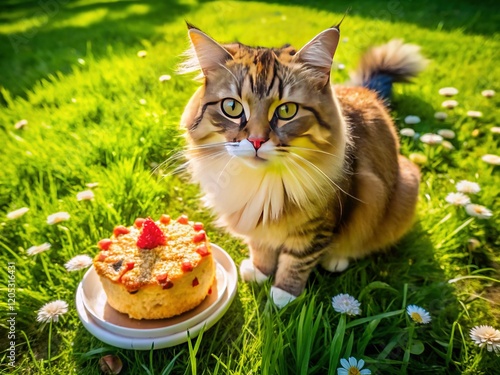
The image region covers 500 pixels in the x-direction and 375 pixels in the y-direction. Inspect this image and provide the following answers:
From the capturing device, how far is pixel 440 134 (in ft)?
8.73

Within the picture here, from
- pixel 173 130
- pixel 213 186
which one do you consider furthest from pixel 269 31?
pixel 213 186

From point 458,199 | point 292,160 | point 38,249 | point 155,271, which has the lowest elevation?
point 458,199

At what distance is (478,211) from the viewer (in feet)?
6.37

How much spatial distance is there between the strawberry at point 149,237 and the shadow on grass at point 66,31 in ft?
9.30

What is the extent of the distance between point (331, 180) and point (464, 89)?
8.46 feet

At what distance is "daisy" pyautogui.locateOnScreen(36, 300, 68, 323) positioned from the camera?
59.4 inches

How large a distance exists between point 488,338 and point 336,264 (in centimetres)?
64

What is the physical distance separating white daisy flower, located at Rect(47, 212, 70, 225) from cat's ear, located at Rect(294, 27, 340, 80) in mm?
1313

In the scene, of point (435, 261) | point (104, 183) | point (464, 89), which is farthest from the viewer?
point (464, 89)

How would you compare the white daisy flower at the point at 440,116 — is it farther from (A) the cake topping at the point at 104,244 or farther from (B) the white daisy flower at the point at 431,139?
(A) the cake topping at the point at 104,244

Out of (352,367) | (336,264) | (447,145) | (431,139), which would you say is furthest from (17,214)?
(447,145)

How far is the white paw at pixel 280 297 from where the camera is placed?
1.59 metres

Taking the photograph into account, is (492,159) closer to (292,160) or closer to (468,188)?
(468,188)

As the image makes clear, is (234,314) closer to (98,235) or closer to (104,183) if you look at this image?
(98,235)
